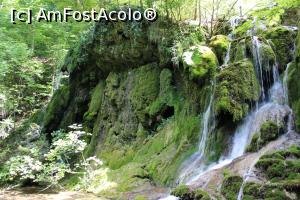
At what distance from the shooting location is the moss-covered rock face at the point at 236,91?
909cm

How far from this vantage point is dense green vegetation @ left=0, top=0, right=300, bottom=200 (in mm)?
8523

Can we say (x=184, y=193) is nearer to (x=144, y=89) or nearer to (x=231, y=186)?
(x=231, y=186)

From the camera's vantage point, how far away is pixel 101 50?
15414mm

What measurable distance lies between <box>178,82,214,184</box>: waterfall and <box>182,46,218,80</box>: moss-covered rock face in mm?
967

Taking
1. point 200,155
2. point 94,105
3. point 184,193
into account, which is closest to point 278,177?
point 184,193

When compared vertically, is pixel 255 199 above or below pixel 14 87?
below

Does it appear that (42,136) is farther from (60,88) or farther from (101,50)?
(101,50)

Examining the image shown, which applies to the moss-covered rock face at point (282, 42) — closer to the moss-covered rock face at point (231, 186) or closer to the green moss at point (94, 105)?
the moss-covered rock face at point (231, 186)

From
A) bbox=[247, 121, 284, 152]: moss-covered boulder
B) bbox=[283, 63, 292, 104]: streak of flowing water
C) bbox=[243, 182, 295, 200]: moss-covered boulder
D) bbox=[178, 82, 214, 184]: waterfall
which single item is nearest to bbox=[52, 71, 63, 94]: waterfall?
bbox=[178, 82, 214, 184]: waterfall

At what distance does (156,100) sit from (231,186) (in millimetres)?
6847

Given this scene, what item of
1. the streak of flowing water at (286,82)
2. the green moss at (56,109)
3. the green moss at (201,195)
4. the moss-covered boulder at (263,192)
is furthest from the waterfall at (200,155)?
the green moss at (56,109)

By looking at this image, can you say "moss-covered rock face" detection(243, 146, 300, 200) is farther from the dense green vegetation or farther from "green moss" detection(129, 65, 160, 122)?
"green moss" detection(129, 65, 160, 122)

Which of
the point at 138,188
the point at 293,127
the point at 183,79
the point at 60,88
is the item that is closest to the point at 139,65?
the point at 183,79

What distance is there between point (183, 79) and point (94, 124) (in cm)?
505
